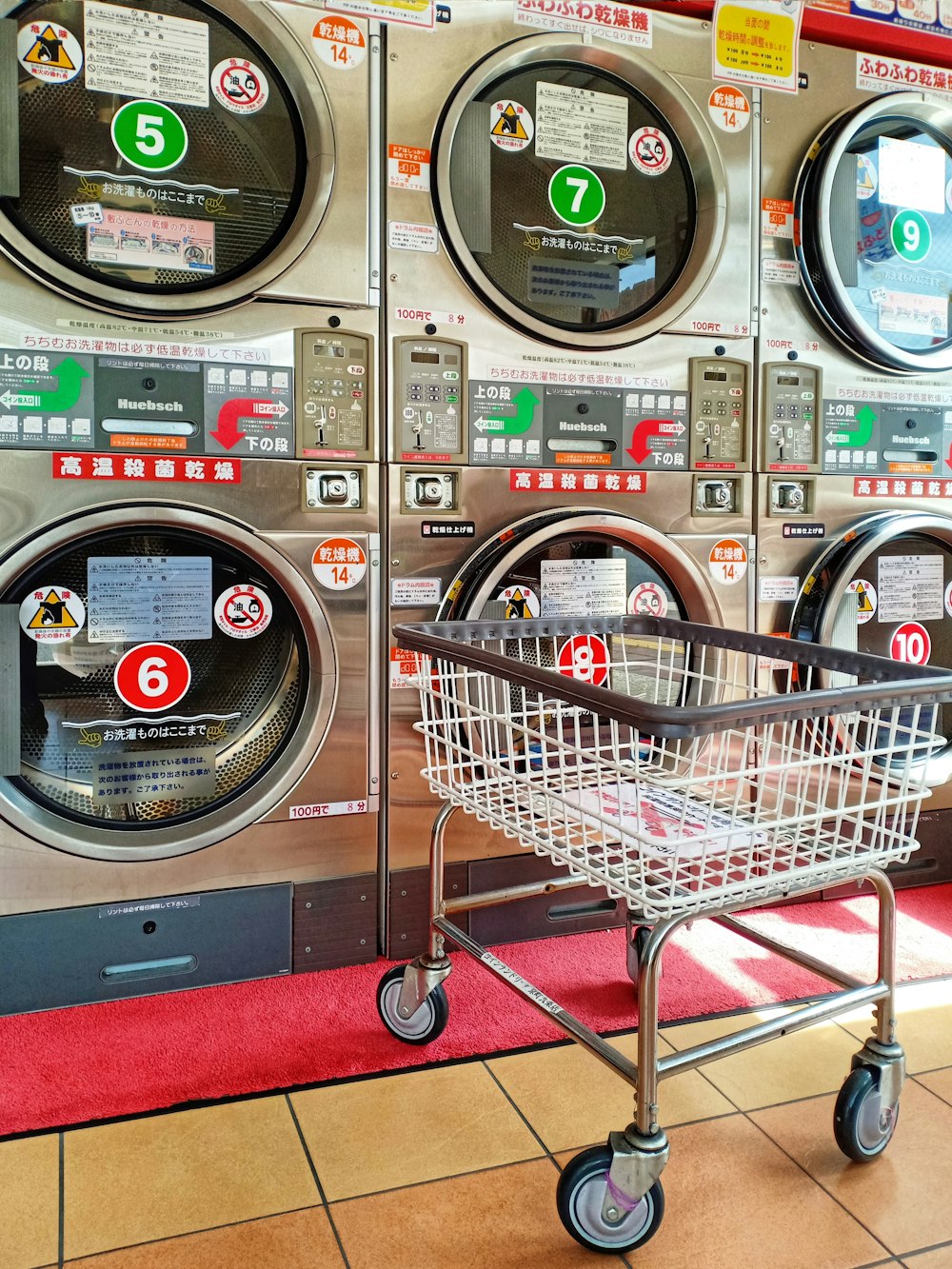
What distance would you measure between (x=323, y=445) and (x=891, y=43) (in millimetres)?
1945

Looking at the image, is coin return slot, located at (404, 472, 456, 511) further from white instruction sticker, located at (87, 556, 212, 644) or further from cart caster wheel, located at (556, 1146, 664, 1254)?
cart caster wheel, located at (556, 1146, 664, 1254)

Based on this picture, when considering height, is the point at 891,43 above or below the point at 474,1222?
above

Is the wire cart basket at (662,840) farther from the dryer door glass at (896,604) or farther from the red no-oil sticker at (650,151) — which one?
the red no-oil sticker at (650,151)

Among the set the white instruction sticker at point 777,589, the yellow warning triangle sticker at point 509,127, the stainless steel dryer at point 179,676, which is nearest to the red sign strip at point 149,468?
the stainless steel dryer at point 179,676

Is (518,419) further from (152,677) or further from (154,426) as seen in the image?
(152,677)

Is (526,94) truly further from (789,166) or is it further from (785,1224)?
(785,1224)

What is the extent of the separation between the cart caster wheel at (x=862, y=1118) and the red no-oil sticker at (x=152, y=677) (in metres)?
1.50

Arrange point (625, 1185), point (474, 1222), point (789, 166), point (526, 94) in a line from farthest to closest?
point (789, 166) → point (526, 94) → point (474, 1222) → point (625, 1185)

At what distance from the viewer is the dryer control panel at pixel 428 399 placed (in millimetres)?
2283

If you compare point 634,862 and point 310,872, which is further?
point 310,872

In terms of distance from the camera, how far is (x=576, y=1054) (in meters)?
1.98

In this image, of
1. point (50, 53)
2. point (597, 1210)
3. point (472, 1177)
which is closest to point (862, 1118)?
point (597, 1210)

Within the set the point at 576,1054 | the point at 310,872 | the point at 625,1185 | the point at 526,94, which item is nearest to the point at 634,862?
the point at 625,1185

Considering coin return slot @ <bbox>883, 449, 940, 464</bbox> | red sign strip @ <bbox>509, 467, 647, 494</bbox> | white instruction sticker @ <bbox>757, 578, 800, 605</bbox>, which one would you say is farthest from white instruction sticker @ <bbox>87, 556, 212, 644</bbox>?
coin return slot @ <bbox>883, 449, 940, 464</bbox>
